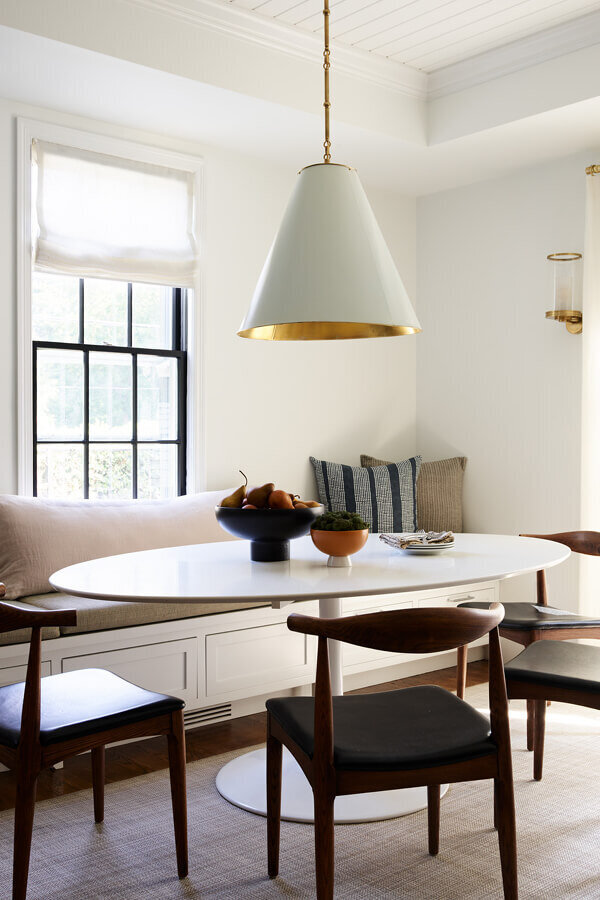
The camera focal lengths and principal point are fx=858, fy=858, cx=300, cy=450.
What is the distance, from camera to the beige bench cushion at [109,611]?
118 inches

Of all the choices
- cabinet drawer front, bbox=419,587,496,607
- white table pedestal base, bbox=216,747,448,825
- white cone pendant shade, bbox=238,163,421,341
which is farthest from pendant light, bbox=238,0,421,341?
cabinet drawer front, bbox=419,587,496,607

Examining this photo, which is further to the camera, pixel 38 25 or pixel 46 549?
pixel 46 549

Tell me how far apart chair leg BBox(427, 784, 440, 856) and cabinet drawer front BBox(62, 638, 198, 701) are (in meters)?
1.18

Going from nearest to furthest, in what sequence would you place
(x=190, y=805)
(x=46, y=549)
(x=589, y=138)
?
1. (x=190, y=805)
2. (x=46, y=549)
3. (x=589, y=138)

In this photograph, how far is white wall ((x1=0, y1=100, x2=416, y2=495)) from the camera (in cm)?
416

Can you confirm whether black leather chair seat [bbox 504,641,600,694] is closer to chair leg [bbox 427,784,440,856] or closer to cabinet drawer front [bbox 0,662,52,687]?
chair leg [bbox 427,784,440,856]

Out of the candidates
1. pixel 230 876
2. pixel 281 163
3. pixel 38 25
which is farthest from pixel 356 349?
pixel 230 876

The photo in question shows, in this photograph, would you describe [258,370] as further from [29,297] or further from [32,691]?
[32,691]

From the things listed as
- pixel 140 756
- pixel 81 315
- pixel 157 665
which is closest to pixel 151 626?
pixel 157 665

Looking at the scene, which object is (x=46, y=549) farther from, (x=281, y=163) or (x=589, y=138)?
(x=589, y=138)

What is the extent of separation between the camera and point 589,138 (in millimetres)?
3973

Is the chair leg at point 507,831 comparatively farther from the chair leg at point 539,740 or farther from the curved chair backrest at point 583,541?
the curved chair backrest at point 583,541

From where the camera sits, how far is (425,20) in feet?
11.4

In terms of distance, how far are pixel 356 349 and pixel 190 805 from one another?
275 centimetres
